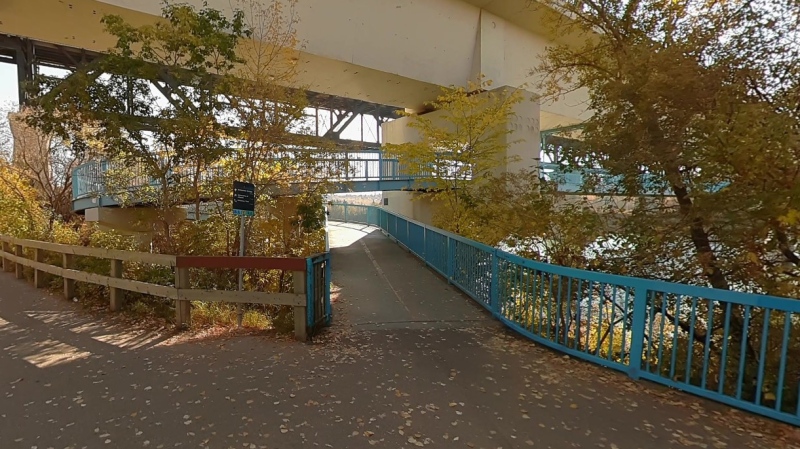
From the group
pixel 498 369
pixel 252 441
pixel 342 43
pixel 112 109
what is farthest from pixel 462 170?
pixel 252 441

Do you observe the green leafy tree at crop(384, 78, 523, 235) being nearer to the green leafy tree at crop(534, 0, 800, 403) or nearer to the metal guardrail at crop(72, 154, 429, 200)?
the metal guardrail at crop(72, 154, 429, 200)

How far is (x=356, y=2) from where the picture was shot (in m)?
9.98

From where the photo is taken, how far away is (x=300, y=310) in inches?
174

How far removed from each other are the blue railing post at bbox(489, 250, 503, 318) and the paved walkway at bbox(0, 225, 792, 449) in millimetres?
532

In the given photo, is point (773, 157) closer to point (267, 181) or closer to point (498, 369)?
point (498, 369)

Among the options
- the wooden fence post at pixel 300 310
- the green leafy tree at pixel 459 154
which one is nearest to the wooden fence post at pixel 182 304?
the wooden fence post at pixel 300 310

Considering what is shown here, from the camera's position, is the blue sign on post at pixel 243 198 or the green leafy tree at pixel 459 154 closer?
the blue sign on post at pixel 243 198

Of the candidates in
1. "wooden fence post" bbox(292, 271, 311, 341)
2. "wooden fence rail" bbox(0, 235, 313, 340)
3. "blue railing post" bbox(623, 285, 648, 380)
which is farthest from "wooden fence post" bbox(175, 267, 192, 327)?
"blue railing post" bbox(623, 285, 648, 380)

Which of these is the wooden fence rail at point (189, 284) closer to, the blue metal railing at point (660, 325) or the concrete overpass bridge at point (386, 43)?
the blue metal railing at point (660, 325)

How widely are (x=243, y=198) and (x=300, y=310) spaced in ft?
5.84

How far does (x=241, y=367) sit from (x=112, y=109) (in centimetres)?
422

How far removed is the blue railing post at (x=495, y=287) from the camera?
537cm

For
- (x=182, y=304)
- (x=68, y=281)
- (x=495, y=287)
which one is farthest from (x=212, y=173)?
(x=495, y=287)

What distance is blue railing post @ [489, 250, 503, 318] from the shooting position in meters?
5.37
